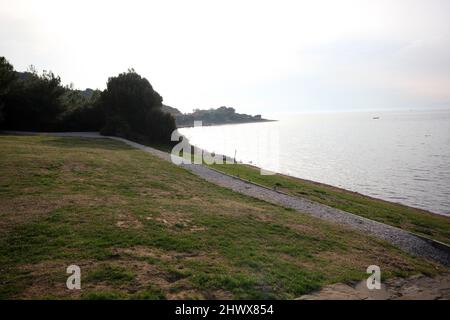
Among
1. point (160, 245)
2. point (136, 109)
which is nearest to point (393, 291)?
point (160, 245)

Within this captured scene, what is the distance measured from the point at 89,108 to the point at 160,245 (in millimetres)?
49673

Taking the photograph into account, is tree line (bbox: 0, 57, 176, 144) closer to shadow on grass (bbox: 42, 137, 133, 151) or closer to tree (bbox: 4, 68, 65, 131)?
tree (bbox: 4, 68, 65, 131)

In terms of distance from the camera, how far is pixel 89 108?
170 ft

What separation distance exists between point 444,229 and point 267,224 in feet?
49.3

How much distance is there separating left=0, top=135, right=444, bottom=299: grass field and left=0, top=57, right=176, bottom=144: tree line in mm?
33243

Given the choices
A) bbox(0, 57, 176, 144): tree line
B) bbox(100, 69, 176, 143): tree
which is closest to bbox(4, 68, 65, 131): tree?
bbox(0, 57, 176, 144): tree line

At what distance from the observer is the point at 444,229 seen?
19.7m

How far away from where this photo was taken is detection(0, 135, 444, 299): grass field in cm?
679

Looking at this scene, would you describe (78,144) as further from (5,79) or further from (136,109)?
(136,109)

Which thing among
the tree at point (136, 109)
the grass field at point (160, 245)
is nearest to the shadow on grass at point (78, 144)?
the grass field at point (160, 245)

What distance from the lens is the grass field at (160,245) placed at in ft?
22.3

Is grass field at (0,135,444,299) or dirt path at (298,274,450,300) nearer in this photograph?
grass field at (0,135,444,299)
